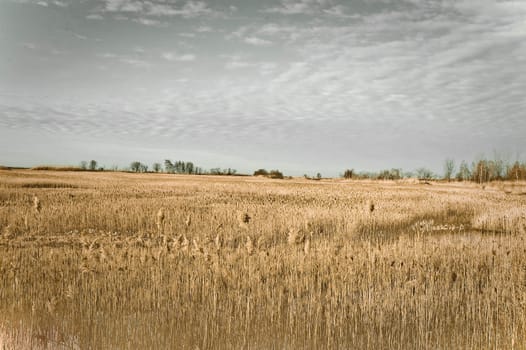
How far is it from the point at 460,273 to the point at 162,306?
5.51 m

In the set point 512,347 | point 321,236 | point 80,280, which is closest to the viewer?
point 512,347

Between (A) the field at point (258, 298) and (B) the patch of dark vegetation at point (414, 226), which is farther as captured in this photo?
(B) the patch of dark vegetation at point (414, 226)

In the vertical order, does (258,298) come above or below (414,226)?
below

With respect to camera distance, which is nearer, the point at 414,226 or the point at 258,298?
the point at 258,298

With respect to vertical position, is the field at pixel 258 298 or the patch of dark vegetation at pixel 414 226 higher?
the patch of dark vegetation at pixel 414 226

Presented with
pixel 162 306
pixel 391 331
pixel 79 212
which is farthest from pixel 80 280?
pixel 79 212

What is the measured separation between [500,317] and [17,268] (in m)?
8.02

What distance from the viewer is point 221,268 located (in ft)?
25.3

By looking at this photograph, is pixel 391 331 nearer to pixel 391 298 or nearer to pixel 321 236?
pixel 391 298

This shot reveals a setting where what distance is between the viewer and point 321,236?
12.8m

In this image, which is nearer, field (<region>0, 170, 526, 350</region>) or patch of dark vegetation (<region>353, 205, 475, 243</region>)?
field (<region>0, 170, 526, 350</region>)

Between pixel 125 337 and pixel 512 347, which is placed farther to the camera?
pixel 125 337

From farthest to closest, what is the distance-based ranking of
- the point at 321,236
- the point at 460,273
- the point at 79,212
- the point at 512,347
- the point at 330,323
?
the point at 79,212, the point at 321,236, the point at 460,273, the point at 330,323, the point at 512,347

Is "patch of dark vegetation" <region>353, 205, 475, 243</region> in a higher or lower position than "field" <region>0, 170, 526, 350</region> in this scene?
higher
